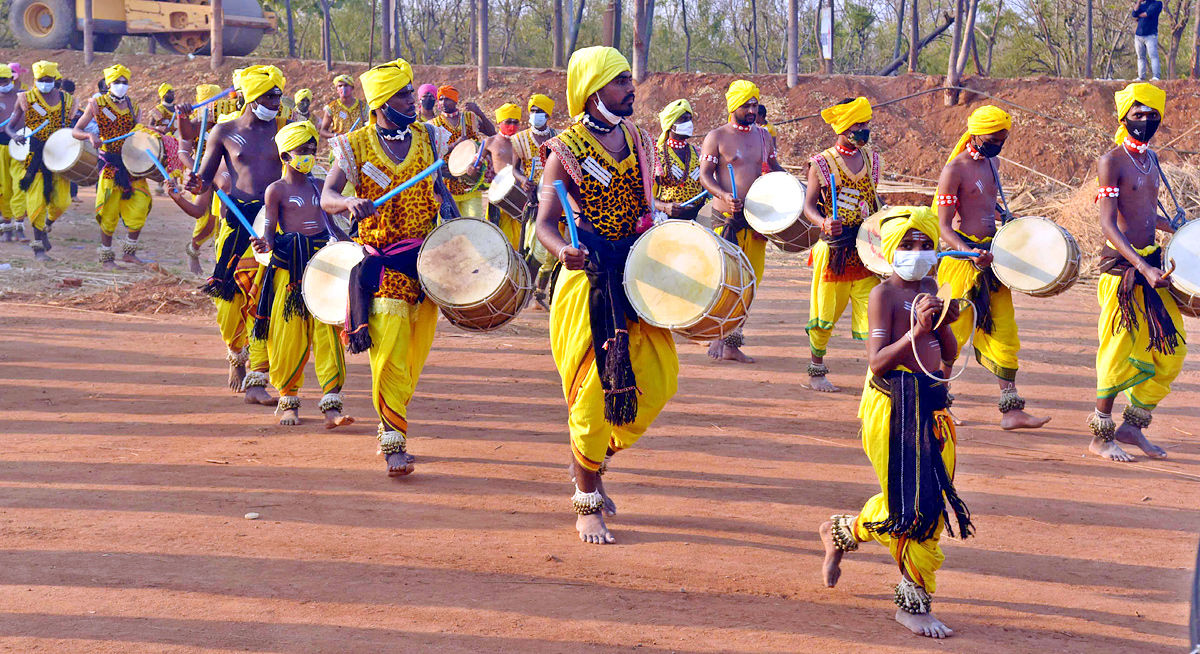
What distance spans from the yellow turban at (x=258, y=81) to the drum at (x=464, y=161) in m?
3.53

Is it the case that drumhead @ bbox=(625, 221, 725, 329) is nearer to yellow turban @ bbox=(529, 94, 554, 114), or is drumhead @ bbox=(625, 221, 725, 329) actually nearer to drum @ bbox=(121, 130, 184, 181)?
yellow turban @ bbox=(529, 94, 554, 114)

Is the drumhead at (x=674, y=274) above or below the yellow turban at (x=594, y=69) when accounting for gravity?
below

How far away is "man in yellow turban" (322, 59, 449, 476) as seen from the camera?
592 cm

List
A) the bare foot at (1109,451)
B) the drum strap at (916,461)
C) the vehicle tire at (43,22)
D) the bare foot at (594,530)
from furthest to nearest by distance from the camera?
the vehicle tire at (43,22)
the bare foot at (1109,451)
the bare foot at (594,530)
the drum strap at (916,461)

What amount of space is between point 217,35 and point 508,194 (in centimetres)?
1934

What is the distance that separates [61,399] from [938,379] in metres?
6.05

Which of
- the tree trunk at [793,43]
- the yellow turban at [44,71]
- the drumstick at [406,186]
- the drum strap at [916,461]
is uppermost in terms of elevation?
the tree trunk at [793,43]

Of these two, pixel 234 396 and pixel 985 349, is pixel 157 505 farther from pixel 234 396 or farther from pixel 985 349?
pixel 985 349

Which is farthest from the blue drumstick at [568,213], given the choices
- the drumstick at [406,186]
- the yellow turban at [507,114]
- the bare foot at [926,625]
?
the yellow turban at [507,114]

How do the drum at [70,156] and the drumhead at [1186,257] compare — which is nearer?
the drumhead at [1186,257]

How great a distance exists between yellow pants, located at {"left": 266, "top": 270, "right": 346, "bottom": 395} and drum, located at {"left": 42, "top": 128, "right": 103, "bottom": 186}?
6.80 meters

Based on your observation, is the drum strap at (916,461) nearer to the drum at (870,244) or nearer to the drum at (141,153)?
the drum at (870,244)

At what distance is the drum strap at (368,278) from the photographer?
5.88m

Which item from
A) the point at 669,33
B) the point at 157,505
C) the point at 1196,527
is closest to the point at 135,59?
the point at 669,33
